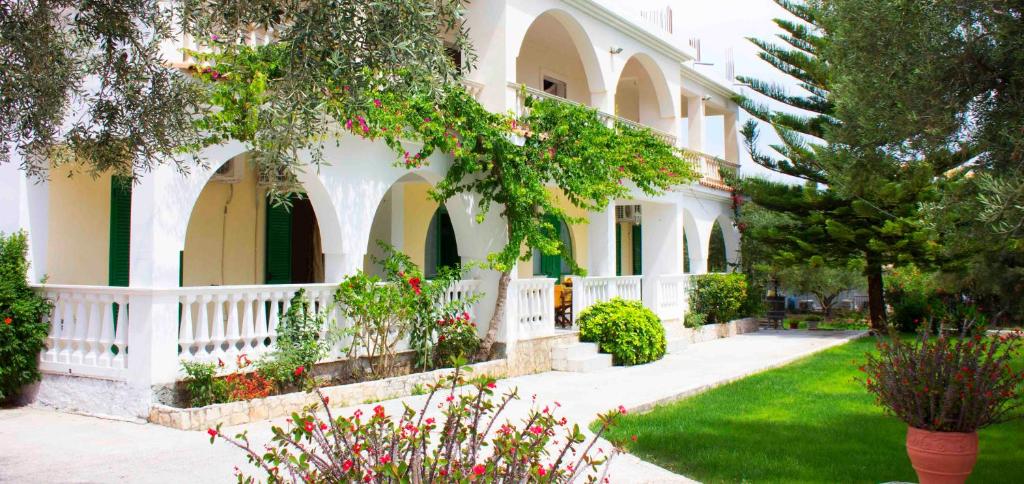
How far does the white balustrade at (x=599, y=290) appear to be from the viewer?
43.4 feet

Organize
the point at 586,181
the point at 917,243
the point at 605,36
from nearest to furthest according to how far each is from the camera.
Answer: the point at 586,181, the point at 605,36, the point at 917,243

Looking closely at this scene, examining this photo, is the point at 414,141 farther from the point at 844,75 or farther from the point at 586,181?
the point at 844,75

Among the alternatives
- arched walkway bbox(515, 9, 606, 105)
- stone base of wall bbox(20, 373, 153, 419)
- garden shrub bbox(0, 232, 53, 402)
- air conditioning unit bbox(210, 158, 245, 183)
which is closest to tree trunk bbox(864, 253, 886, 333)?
arched walkway bbox(515, 9, 606, 105)

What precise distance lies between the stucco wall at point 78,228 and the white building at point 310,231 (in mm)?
16

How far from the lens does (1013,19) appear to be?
15.8 feet

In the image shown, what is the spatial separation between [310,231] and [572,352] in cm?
450

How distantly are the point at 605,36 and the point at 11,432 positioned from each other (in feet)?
33.9

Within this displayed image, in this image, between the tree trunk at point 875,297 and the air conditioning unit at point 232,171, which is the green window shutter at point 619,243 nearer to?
the tree trunk at point 875,297

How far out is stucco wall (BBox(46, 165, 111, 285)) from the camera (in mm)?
8773

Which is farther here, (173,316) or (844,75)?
(173,316)

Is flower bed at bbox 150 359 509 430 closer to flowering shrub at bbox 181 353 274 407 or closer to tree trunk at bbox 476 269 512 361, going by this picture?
flowering shrub at bbox 181 353 274 407

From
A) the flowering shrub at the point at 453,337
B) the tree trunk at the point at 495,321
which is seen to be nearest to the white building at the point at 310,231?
the tree trunk at the point at 495,321

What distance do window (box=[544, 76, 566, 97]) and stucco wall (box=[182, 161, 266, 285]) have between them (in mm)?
6989

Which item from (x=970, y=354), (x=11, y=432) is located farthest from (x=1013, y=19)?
(x=11, y=432)
